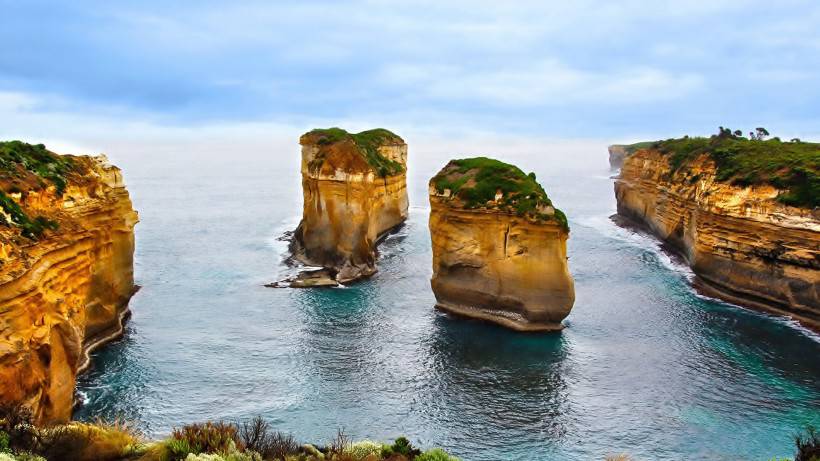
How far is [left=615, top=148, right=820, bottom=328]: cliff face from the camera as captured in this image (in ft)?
133

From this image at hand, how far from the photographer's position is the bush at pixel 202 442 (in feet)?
49.5

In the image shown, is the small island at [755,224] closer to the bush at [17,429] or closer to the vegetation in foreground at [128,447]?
the vegetation in foreground at [128,447]

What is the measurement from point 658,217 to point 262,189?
86857mm

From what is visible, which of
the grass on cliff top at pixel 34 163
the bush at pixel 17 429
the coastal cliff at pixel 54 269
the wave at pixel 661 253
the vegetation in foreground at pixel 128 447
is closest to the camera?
the vegetation in foreground at pixel 128 447

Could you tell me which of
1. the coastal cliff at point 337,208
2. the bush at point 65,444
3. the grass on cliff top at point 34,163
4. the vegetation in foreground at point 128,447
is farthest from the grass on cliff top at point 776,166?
the grass on cliff top at point 34,163

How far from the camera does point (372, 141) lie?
71.0m

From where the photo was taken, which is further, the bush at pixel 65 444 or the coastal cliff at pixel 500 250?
the coastal cliff at pixel 500 250

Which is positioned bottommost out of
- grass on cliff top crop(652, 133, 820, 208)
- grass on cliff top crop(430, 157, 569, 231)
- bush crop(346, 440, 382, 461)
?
bush crop(346, 440, 382, 461)

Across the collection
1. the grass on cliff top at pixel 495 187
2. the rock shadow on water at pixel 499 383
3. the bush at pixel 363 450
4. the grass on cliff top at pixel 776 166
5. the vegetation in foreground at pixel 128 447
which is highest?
the grass on cliff top at pixel 776 166

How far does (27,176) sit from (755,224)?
147 ft

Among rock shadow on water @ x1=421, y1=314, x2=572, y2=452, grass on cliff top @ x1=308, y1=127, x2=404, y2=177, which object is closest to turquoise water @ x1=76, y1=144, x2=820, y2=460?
rock shadow on water @ x1=421, y1=314, x2=572, y2=452

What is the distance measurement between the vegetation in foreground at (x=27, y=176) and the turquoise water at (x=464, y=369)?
870 cm

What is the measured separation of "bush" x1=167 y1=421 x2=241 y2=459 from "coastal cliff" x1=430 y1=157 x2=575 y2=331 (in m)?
23.8

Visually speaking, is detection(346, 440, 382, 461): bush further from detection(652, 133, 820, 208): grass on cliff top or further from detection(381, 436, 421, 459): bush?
detection(652, 133, 820, 208): grass on cliff top
